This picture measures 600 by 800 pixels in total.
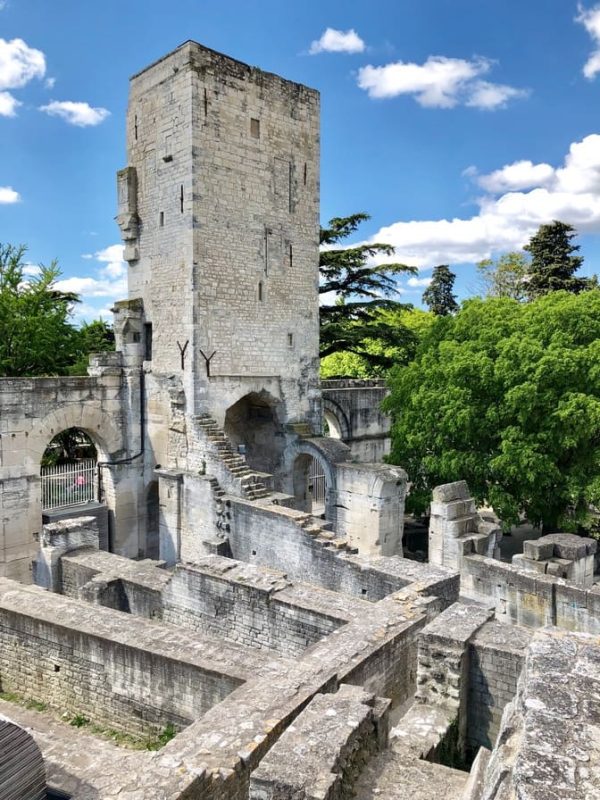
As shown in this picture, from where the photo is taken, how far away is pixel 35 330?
828 inches

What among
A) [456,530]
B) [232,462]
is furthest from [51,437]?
[456,530]

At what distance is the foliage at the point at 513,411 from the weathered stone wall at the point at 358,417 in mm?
4905

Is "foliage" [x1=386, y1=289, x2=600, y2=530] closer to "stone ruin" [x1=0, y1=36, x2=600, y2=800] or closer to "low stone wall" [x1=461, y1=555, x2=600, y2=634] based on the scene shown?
"stone ruin" [x1=0, y1=36, x2=600, y2=800]

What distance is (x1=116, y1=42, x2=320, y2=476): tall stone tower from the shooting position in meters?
16.1

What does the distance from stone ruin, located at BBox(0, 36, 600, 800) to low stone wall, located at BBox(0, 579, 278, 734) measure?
0.12 ft

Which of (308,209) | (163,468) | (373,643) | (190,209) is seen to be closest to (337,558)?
(373,643)

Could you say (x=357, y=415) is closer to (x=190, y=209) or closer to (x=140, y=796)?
(x=190, y=209)

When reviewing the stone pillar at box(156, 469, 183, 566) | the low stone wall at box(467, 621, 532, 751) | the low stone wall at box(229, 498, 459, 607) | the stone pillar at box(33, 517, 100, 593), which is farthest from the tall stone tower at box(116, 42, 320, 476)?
the low stone wall at box(467, 621, 532, 751)

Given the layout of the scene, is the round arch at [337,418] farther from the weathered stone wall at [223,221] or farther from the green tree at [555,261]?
the green tree at [555,261]

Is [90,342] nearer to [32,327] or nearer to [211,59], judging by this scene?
[32,327]

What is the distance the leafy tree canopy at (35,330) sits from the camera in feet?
68.3

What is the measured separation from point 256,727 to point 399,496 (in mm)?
10598

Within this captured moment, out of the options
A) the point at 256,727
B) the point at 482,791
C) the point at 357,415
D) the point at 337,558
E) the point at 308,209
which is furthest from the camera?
the point at 357,415

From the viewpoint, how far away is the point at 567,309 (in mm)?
16031
